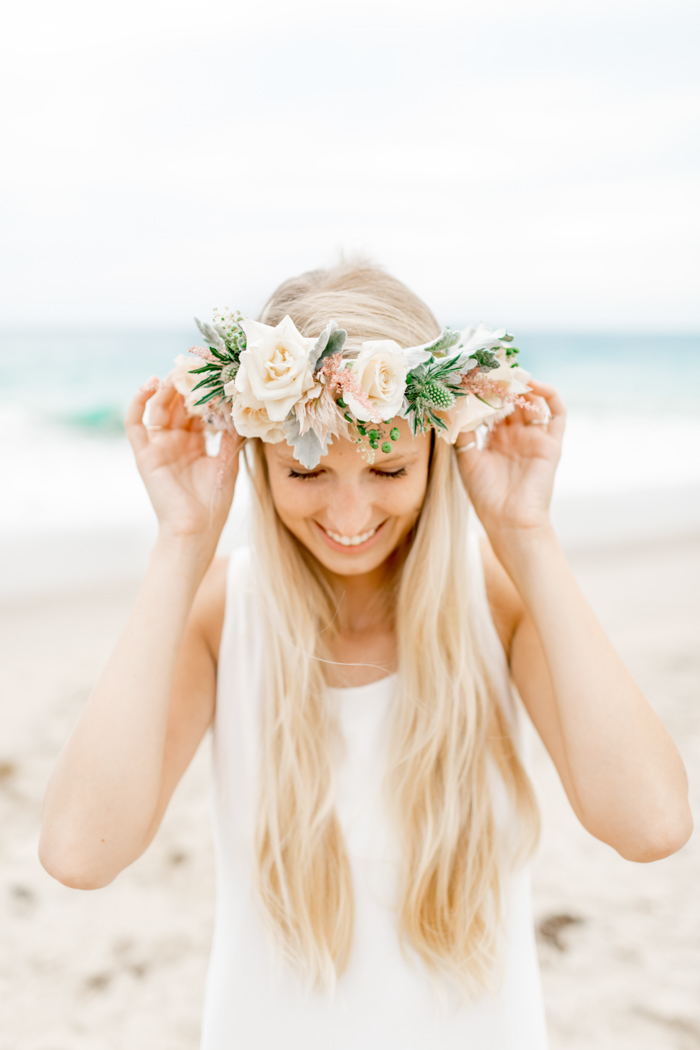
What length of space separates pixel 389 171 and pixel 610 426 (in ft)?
21.6

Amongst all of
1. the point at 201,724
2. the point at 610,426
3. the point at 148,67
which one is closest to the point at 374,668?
the point at 201,724

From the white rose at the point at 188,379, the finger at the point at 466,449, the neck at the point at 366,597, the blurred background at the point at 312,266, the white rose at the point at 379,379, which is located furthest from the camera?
the blurred background at the point at 312,266

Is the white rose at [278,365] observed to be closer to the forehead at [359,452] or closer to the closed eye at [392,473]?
the forehead at [359,452]

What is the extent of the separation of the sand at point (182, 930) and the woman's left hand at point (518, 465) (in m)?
2.05

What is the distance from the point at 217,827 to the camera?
1815 millimetres

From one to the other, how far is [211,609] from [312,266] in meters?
0.97

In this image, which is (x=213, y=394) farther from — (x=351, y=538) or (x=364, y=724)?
(x=364, y=724)

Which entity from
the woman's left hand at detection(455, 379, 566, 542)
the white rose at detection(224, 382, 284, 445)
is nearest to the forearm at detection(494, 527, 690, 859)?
the woman's left hand at detection(455, 379, 566, 542)

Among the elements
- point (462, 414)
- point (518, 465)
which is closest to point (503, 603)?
point (518, 465)

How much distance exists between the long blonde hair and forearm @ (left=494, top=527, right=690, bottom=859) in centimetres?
26

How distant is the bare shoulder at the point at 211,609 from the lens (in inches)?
72.9

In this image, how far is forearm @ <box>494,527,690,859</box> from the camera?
1.42 metres

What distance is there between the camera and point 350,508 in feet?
5.02

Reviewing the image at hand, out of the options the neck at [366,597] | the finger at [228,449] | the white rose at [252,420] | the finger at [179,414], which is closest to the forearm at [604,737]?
the neck at [366,597]
